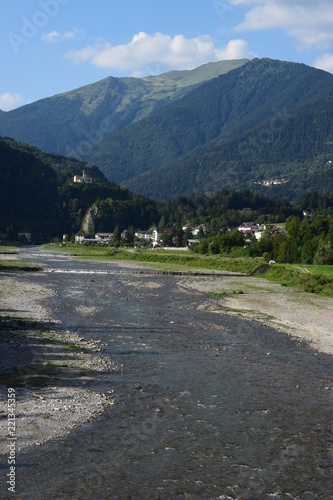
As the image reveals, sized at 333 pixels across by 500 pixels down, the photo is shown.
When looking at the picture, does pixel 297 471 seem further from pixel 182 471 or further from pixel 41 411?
pixel 41 411

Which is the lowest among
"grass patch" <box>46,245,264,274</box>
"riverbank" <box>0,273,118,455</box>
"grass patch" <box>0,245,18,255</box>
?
"grass patch" <box>0,245,18,255</box>

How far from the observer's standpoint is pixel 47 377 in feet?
71.7

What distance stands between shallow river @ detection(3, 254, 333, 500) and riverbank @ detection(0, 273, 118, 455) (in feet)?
2.09

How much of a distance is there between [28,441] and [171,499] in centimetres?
489

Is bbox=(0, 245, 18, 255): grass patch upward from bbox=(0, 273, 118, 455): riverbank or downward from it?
downward

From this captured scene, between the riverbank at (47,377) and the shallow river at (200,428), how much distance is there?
0.64m

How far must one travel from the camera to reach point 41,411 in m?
17.8

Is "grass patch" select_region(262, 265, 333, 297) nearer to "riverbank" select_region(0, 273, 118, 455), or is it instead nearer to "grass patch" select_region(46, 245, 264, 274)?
"grass patch" select_region(46, 245, 264, 274)

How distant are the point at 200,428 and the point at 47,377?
747 centimetres

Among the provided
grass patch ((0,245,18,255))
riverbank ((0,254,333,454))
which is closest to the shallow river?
riverbank ((0,254,333,454))

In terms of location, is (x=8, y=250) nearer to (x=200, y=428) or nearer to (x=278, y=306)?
(x=278, y=306)

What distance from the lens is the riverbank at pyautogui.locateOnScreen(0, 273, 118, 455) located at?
662 inches

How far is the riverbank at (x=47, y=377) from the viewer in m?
16.8

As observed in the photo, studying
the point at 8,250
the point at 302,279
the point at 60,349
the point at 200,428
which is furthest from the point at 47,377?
the point at 8,250
